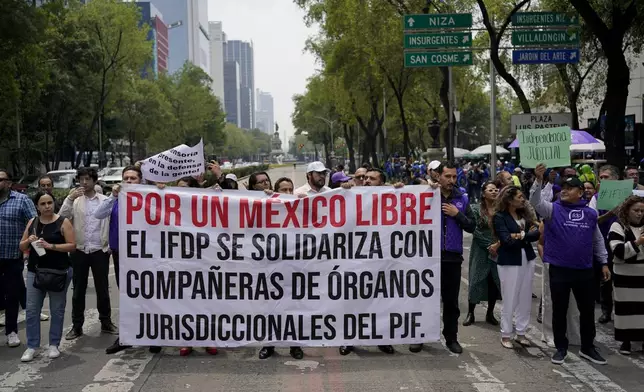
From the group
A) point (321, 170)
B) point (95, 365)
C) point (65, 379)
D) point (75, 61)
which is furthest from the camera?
point (75, 61)

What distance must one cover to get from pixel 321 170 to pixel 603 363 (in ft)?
10.5

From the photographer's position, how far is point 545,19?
15438 mm

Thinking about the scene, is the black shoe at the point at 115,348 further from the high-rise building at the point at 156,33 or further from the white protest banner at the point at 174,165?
the high-rise building at the point at 156,33

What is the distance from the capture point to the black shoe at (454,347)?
270 inches

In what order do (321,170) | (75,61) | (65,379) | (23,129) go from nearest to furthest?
(65,379) < (321,170) < (75,61) < (23,129)

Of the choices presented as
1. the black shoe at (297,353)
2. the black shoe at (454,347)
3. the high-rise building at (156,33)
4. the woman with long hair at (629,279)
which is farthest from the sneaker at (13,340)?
the high-rise building at (156,33)

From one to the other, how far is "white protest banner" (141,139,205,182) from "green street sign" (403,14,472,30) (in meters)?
11.1

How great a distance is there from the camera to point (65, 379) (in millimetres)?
6168

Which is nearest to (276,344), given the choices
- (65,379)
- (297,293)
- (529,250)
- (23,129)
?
(297,293)

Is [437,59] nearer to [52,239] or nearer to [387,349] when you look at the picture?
[387,349]

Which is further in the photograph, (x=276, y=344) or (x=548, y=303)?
(x=548, y=303)

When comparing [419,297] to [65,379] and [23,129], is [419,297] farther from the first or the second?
[23,129]

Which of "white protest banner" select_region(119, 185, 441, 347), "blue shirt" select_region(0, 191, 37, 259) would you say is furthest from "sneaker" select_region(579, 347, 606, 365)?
"blue shirt" select_region(0, 191, 37, 259)

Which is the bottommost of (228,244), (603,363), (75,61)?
(603,363)
